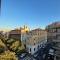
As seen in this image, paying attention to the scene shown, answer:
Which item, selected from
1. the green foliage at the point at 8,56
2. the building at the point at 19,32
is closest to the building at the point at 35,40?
the building at the point at 19,32

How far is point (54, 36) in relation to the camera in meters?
1.72

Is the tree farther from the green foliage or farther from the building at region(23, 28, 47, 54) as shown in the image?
the building at region(23, 28, 47, 54)

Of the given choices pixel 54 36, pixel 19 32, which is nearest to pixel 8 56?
pixel 19 32

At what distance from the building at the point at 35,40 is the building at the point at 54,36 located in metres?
0.07

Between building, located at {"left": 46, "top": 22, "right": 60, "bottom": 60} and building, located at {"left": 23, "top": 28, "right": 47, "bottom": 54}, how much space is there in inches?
2.7

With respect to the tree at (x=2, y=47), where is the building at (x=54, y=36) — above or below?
above

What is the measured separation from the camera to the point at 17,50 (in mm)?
1851

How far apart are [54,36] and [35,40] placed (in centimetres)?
27

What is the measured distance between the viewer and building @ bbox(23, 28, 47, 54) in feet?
5.85

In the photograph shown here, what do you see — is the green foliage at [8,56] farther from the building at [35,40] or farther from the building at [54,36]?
the building at [54,36]

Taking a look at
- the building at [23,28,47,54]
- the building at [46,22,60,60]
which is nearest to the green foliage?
the building at [23,28,47,54]

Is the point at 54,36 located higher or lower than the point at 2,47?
higher

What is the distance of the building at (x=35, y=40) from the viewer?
5.85ft

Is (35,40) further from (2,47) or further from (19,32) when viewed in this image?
(2,47)
